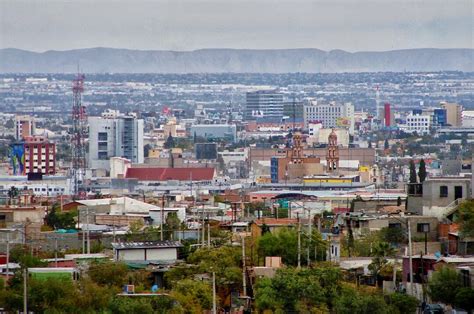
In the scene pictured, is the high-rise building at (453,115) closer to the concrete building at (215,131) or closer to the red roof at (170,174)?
the concrete building at (215,131)

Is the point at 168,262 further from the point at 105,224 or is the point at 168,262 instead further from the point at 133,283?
the point at 105,224

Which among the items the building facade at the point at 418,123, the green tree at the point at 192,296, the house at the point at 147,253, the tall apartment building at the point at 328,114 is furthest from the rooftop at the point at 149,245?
the tall apartment building at the point at 328,114

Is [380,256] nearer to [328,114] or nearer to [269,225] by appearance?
[269,225]

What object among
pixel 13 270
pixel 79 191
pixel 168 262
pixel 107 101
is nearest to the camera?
pixel 13 270

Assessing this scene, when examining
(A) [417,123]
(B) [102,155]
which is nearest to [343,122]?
(A) [417,123]

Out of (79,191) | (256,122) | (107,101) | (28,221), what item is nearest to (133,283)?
(28,221)
